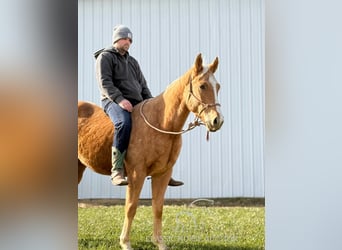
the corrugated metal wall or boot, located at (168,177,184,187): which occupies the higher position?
the corrugated metal wall

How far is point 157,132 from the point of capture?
7.82ft

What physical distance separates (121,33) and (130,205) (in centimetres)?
69

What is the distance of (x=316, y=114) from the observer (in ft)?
7.72

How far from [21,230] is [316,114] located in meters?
1.22

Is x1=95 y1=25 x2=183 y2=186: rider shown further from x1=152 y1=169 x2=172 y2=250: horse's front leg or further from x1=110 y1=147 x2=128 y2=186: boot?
x1=152 y1=169 x2=172 y2=250: horse's front leg

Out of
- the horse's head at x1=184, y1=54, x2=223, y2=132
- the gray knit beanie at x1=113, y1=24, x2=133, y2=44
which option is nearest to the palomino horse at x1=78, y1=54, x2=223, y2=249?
the horse's head at x1=184, y1=54, x2=223, y2=132

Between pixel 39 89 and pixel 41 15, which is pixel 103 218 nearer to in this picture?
pixel 39 89

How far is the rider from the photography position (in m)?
2.38

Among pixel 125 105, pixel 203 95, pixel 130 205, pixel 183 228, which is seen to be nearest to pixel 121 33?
pixel 125 105

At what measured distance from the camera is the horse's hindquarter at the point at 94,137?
242 cm

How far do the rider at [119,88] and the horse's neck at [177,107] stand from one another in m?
0.10

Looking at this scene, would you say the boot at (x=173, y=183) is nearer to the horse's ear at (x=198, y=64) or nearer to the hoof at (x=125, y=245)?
the hoof at (x=125, y=245)


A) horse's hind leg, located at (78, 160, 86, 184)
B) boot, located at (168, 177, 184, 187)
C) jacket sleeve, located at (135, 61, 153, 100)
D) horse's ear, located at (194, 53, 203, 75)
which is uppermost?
horse's ear, located at (194, 53, 203, 75)

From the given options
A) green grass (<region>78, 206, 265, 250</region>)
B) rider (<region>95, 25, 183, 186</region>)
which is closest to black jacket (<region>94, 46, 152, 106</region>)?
rider (<region>95, 25, 183, 186</region>)
